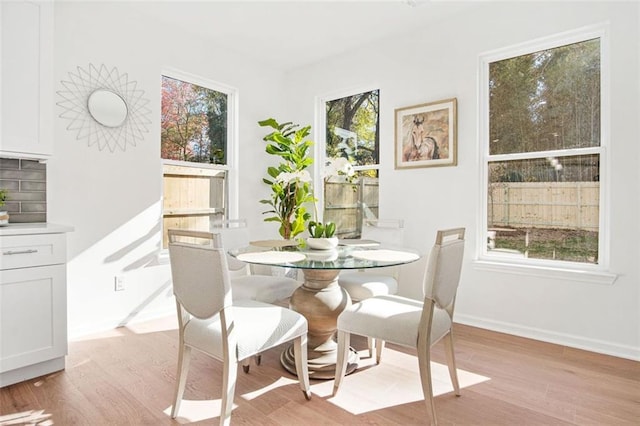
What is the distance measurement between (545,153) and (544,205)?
0.42 meters

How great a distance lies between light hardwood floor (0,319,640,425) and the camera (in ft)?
6.11

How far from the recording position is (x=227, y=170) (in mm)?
4160

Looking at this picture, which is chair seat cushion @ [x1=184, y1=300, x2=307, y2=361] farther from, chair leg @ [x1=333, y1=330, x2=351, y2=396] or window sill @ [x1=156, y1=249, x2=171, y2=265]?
window sill @ [x1=156, y1=249, x2=171, y2=265]

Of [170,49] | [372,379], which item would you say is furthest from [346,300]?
[170,49]

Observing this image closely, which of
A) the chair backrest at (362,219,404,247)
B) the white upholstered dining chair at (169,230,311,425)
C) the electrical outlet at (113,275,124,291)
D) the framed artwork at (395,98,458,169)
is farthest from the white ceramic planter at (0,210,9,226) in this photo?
the framed artwork at (395,98,458,169)

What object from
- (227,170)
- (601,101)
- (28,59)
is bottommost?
(227,170)

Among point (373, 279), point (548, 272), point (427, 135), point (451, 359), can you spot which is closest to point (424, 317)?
point (451, 359)

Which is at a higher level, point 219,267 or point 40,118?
point 40,118

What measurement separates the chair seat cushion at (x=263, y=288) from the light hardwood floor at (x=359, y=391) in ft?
1.39

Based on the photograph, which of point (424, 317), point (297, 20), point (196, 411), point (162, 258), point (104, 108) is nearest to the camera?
point (424, 317)

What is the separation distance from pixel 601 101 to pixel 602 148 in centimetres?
34

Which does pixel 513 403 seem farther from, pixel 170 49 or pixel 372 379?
pixel 170 49

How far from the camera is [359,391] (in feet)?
6.93

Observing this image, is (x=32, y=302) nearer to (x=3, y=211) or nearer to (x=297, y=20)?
(x=3, y=211)
